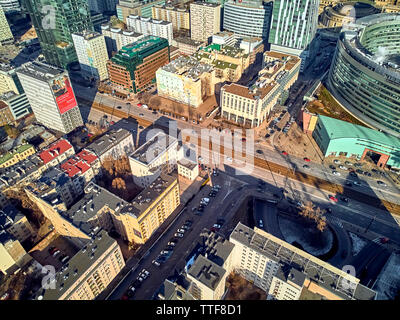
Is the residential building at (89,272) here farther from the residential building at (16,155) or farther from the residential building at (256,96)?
the residential building at (256,96)

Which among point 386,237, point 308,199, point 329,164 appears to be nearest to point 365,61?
point 329,164

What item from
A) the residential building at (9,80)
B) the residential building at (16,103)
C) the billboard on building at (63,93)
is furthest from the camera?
the residential building at (9,80)

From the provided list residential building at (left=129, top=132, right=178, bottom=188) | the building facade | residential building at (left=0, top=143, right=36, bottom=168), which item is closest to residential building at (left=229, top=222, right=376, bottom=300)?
residential building at (left=129, top=132, right=178, bottom=188)

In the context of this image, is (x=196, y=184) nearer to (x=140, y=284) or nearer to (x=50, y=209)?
(x=140, y=284)

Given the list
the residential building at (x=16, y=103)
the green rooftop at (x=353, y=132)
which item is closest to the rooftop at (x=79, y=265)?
the green rooftop at (x=353, y=132)

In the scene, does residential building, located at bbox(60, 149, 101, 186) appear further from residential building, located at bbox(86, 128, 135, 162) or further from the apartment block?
the apartment block

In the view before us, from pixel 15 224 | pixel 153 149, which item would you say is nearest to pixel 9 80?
pixel 15 224
